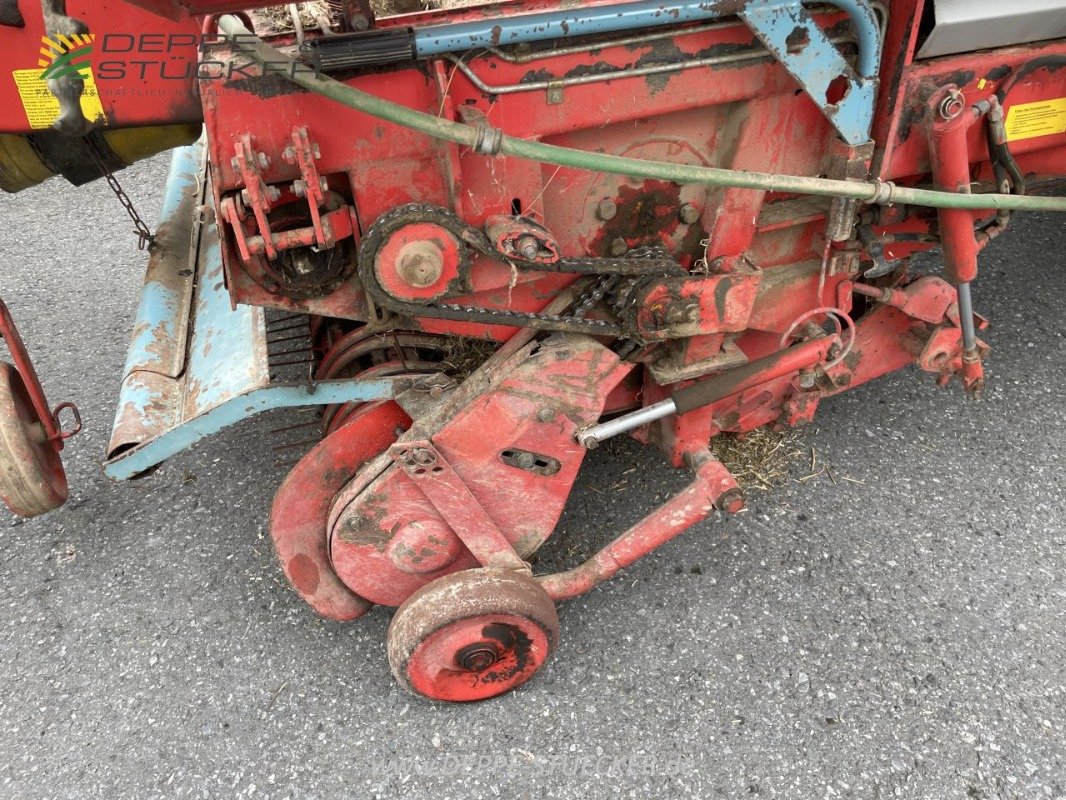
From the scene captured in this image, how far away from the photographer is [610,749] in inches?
89.8

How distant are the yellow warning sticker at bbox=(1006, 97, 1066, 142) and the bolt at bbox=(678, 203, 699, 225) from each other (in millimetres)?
955

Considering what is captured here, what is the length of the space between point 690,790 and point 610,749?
0.78 feet

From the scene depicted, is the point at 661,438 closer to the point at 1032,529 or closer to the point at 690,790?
the point at 690,790

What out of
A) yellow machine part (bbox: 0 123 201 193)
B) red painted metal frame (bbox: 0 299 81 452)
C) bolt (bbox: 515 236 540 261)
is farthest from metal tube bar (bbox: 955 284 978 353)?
red painted metal frame (bbox: 0 299 81 452)

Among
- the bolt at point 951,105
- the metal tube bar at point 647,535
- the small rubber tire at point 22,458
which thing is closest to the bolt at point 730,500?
the metal tube bar at point 647,535

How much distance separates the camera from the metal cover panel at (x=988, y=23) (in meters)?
2.05

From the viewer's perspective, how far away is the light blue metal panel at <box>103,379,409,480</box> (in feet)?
7.20

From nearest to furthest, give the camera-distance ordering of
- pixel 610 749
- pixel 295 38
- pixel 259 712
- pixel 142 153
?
pixel 295 38 → pixel 142 153 → pixel 610 749 → pixel 259 712

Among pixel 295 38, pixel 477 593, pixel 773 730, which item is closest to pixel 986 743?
pixel 773 730

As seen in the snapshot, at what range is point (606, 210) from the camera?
2.17m

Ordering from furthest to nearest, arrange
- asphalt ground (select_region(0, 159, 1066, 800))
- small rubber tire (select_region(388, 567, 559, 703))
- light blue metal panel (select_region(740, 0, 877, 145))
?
1. asphalt ground (select_region(0, 159, 1066, 800))
2. small rubber tire (select_region(388, 567, 559, 703))
3. light blue metal panel (select_region(740, 0, 877, 145))

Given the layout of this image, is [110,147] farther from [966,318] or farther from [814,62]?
[966,318]

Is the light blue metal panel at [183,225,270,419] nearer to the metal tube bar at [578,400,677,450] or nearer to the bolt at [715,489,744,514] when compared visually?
the metal tube bar at [578,400,677,450]

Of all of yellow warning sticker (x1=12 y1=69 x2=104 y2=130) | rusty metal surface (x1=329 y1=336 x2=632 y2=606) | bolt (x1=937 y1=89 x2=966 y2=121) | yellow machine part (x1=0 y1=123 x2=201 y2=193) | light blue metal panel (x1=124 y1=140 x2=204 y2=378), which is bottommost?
rusty metal surface (x1=329 y1=336 x2=632 y2=606)
